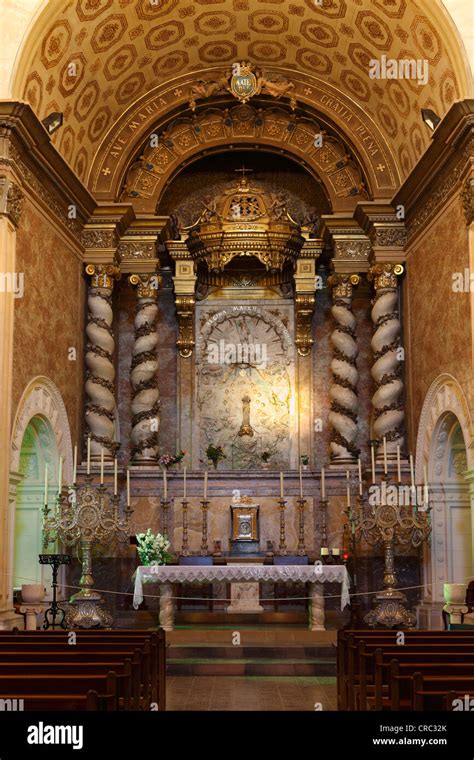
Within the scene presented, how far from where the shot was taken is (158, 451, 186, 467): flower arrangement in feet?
58.1

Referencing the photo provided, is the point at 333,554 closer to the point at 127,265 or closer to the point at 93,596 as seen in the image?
the point at 93,596

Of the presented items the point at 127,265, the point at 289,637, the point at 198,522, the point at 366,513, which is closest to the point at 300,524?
the point at 198,522

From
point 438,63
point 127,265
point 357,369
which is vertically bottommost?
point 357,369

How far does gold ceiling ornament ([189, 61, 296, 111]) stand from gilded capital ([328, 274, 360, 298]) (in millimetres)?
3357

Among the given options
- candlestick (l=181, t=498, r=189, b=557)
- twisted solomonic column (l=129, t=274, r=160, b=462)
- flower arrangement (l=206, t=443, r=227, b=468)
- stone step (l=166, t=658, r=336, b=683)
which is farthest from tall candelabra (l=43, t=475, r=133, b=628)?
flower arrangement (l=206, t=443, r=227, b=468)

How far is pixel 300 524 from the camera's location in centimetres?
1739

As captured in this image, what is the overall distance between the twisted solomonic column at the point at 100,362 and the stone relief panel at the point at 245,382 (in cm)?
219

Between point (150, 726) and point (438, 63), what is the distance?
13.0 m

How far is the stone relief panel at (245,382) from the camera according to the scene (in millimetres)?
19688

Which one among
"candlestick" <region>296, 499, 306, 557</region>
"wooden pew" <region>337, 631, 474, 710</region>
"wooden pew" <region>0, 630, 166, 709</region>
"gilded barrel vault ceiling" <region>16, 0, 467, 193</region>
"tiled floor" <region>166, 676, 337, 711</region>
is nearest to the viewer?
"wooden pew" <region>0, 630, 166, 709</region>

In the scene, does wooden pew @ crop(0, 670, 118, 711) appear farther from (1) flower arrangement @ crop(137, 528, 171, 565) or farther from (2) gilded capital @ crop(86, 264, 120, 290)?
(2) gilded capital @ crop(86, 264, 120, 290)

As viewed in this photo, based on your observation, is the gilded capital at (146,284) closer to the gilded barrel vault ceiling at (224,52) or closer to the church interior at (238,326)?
the church interior at (238,326)

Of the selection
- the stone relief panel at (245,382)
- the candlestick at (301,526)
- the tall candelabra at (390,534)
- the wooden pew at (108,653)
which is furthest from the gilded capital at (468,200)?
the wooden pew at (108,653)

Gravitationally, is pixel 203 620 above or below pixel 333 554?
below
